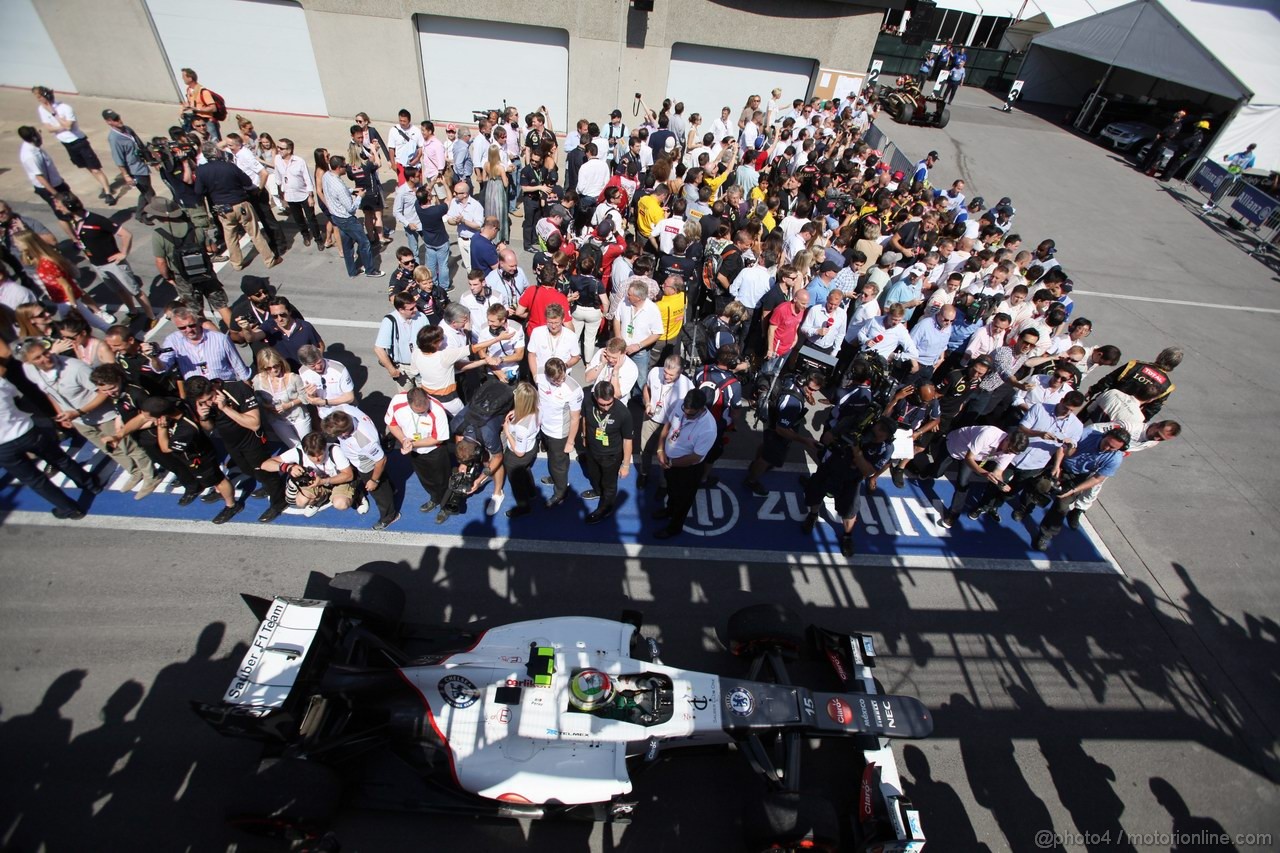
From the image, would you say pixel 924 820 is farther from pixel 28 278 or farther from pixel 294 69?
pixel 294 69

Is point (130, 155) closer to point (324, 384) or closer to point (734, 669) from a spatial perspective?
point (324, 384)

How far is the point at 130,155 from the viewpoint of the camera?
9.90 metres

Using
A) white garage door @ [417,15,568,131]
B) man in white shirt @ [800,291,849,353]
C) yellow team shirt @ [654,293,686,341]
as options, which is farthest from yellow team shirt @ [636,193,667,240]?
white garage door @ [417,15,568,131]

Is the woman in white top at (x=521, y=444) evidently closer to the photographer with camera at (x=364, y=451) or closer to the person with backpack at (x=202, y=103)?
the photographer with camera at (x=364, y=451)

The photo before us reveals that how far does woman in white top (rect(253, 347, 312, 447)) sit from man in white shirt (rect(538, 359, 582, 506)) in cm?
227

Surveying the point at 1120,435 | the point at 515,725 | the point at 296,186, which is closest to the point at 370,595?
the point at 515,725

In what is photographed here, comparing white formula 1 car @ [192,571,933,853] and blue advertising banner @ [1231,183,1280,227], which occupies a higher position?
blue advertising banner @ [1231,183,1280,227]

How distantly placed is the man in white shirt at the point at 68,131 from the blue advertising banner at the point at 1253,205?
1149 inches

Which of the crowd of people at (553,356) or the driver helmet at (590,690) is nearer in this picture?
the driver helmet at (590,690)

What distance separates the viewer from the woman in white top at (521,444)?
17.1 ft

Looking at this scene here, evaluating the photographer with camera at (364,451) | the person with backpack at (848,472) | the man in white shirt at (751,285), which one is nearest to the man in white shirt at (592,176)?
the man in white shirt at (751,285)

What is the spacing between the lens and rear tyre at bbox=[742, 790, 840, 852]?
11.9 ft

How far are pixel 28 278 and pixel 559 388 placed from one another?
655cm

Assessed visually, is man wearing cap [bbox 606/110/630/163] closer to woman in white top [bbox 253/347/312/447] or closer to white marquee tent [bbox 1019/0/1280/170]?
woman in white top [bbox 253/347/312/447]
